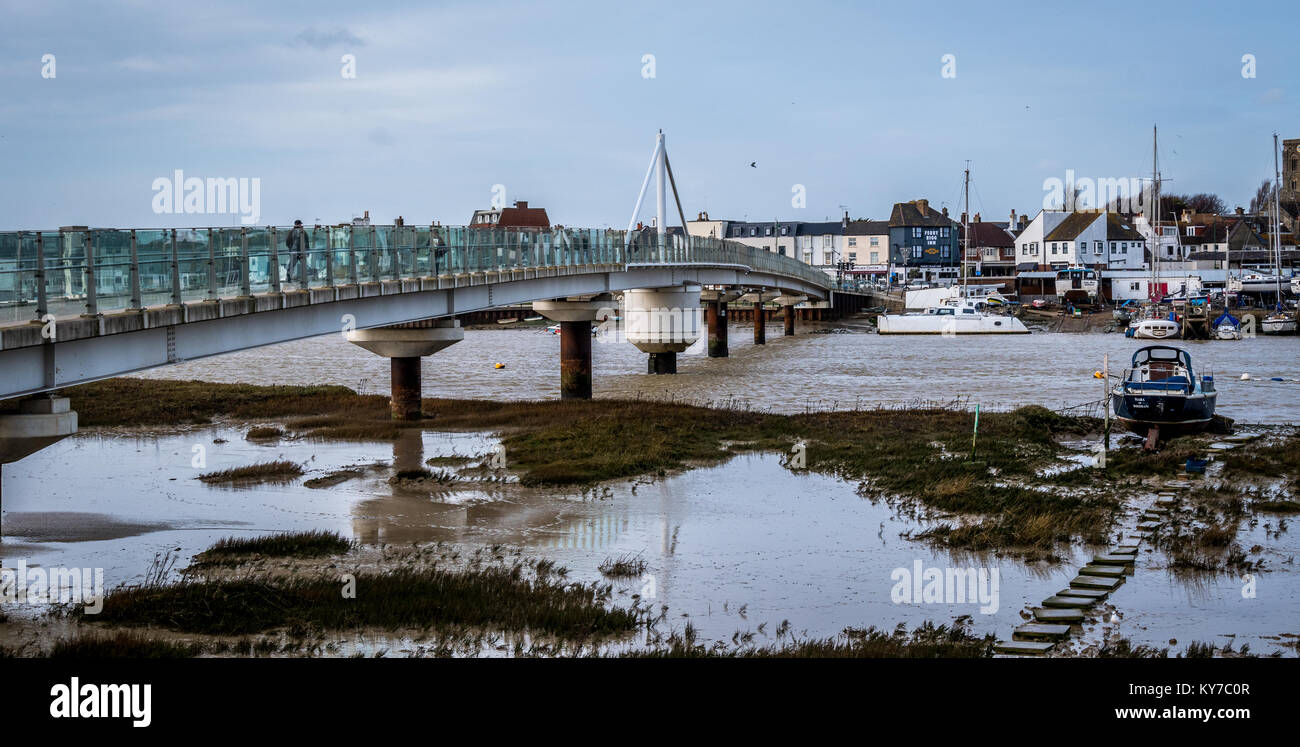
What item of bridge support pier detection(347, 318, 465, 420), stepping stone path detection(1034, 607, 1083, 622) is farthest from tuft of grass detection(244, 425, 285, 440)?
stepping stone path detection(1034, 607, 1083, 622)

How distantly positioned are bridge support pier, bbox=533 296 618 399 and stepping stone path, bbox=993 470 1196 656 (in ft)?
79.1

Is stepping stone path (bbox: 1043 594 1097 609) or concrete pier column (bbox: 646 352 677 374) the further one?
concrete pier column (bbox: 646 352 677 374)

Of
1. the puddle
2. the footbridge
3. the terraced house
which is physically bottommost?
the puddle

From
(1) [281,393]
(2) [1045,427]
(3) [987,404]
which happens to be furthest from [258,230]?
(3) [987,404]

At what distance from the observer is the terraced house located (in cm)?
15212

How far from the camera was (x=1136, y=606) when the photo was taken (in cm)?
1514

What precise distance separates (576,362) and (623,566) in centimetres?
2580

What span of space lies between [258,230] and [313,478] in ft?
17.4

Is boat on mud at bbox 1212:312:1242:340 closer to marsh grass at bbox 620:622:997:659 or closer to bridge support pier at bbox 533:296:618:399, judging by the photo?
bridge support pier at bbox 533:296:618:399

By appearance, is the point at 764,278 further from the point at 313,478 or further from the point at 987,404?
the point at 313,478

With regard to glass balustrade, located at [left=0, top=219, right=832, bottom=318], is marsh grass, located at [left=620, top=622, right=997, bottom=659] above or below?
below

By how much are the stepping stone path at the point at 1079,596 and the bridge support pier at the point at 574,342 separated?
24103 mm

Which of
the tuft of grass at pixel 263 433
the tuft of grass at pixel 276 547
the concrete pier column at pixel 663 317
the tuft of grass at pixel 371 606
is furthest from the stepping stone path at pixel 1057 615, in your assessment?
the concrete pier column at pixel 663 317
